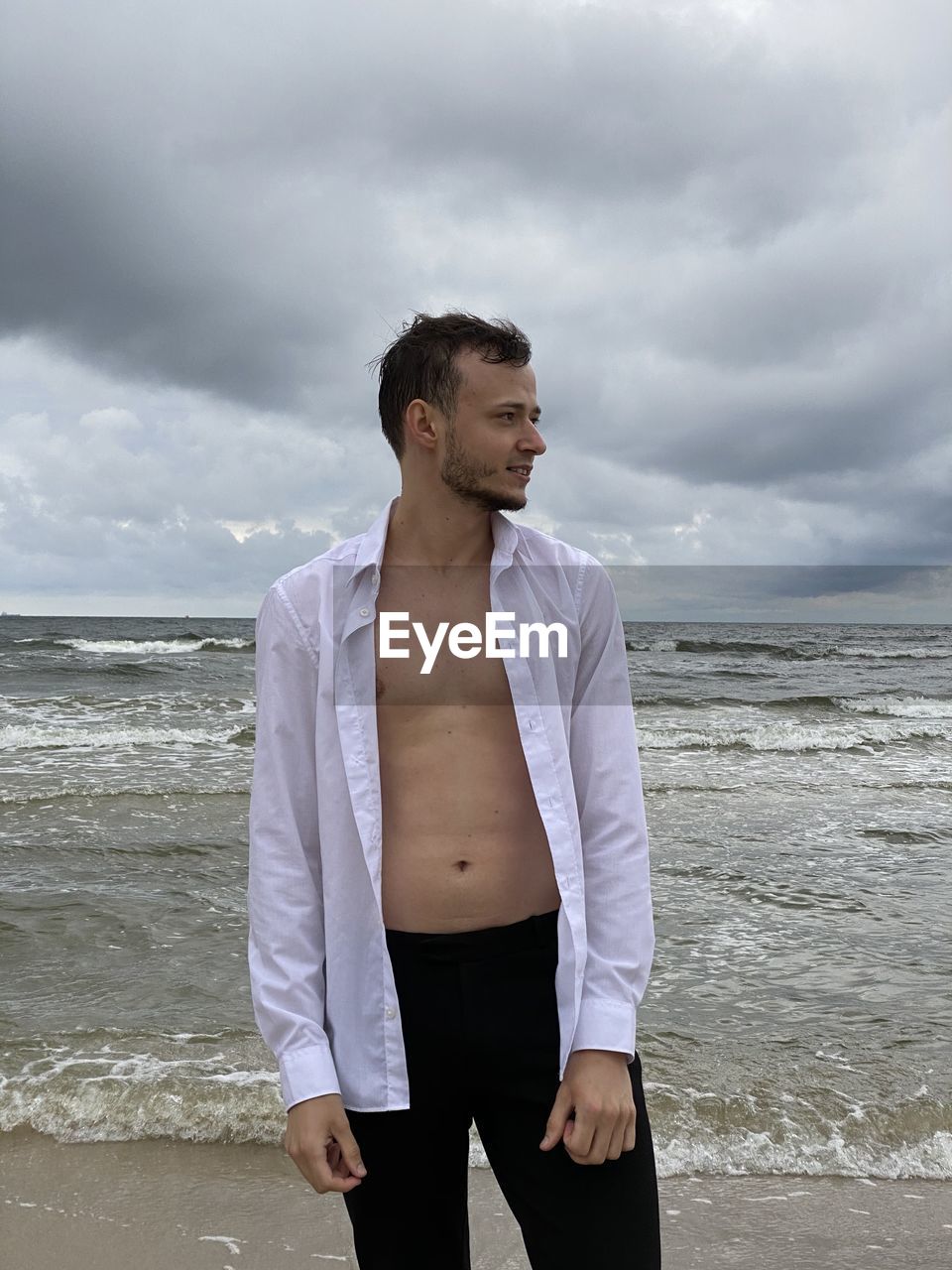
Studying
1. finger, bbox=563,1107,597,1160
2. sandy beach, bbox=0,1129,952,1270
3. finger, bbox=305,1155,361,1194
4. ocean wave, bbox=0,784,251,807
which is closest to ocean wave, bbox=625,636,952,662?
ocean wave, bbox=0,784,251,807

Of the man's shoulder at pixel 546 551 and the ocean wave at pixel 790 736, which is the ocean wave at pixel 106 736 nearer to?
the ocean wave at pixel 790 736

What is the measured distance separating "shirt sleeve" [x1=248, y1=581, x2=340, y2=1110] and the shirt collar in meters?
0.17

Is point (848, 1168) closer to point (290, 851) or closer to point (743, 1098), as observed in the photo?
point (743, 1098)

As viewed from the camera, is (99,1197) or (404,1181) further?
(99,1197)

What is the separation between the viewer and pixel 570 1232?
1778mm

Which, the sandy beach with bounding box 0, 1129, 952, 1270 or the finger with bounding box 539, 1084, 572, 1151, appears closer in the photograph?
the finger with bounding box 539, 1084, 572, 1151

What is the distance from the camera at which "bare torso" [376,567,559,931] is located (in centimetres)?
193

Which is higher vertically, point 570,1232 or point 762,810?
point 570,1232

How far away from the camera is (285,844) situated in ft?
6.16

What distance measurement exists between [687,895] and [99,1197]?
4583 mm

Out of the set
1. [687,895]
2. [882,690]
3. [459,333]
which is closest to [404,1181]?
[459,333]

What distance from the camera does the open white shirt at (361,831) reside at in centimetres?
181

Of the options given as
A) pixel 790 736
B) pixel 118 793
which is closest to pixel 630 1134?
pixel 118 793

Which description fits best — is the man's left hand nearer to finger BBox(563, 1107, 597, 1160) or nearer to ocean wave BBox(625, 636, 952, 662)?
finger BBox(563, 1107, 597, 1160)
